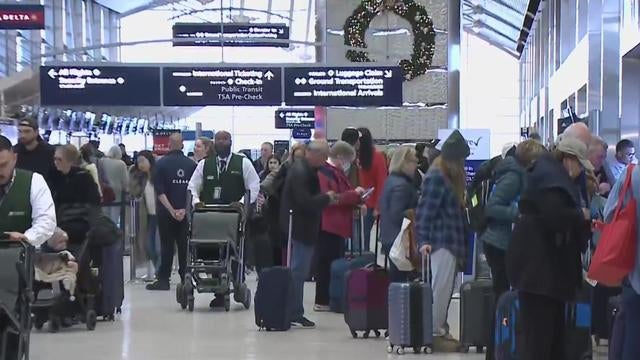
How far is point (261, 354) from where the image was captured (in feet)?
28.9

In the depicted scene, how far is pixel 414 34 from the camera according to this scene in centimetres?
2259

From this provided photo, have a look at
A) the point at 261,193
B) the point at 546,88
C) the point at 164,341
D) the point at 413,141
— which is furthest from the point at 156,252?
the point at 546,88

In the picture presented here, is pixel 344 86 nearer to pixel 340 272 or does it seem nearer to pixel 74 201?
pixel 340 272

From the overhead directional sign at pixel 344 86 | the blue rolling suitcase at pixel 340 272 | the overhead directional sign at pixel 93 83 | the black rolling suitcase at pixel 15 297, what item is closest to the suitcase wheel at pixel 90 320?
the blue rolling suitcase at pixel 340 272

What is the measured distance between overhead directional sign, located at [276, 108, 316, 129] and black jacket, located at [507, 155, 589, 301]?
3299cm

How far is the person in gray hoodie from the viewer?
7445 mm

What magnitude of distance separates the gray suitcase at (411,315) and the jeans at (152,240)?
6401mm

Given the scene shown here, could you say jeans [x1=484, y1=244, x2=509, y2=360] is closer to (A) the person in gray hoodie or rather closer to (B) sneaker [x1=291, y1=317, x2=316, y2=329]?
(A) the person in gray hoodie

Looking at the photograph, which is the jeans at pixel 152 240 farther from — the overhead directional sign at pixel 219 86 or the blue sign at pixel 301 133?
the blue sign at pixel 301 133

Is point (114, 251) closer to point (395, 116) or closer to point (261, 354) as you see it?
point (261, 354)

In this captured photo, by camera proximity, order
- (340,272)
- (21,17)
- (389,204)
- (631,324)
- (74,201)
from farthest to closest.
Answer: (21,17), (340,272), (74,201), (389,204), (631,324)

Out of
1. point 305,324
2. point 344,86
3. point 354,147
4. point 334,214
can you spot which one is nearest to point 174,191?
point 354,147

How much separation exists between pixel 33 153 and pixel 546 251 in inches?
208

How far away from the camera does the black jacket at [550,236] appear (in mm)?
6355
